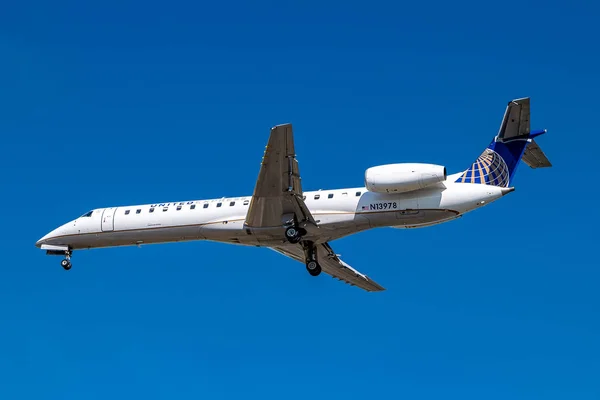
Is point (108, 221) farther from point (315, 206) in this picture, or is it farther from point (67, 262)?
point (315, 206)

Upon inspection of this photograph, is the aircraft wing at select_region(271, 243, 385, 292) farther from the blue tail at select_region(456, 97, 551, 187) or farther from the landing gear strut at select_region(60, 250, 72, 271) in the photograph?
the landing gear strut at select_region(60, 250, 72, 271)

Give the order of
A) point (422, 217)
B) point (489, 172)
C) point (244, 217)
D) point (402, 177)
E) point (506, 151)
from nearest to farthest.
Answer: point (402, 177) → point (422, 217) → point (489, 172) → point (506, 151) → point (244, 217)

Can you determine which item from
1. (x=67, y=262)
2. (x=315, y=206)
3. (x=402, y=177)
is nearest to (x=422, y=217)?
(x=402, y=177)

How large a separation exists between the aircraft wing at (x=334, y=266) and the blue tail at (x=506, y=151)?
22.8 ft

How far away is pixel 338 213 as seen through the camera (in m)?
36.8

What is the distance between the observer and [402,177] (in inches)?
1377

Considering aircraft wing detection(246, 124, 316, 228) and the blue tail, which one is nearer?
aircraft wing detection(246, 124, 316, 228)

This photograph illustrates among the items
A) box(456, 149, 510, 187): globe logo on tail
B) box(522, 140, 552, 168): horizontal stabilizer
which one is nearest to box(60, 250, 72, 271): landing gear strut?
box(456, 149, 510, 187): globe logo on tail

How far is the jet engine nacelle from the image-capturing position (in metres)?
34.7

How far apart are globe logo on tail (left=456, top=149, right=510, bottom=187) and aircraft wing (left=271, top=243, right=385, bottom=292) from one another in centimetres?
688

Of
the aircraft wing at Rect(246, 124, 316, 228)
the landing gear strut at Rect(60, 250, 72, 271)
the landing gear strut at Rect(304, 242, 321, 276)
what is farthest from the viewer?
the landing gear strut at Rect(60, 250, 72, 271)

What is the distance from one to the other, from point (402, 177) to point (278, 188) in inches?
178

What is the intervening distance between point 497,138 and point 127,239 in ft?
50.8

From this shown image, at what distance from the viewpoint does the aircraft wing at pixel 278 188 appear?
33.4 metres
